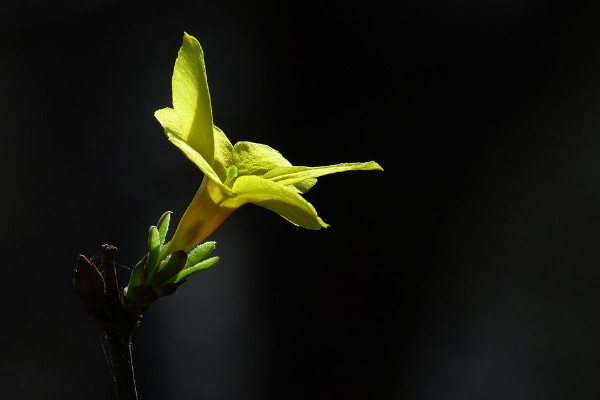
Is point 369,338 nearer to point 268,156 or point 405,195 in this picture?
point 405,195

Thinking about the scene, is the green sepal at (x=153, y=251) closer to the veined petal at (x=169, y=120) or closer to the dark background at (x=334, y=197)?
the veined petal at (x=169, y=120)

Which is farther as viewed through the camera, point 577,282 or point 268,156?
point 577,282

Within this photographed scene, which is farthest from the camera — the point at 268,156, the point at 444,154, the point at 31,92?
the point at 444,154

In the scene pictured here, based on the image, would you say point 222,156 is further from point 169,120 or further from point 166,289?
point 166,289

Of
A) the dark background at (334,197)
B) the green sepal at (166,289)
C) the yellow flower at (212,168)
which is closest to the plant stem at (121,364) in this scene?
the green sepal at (166,289)

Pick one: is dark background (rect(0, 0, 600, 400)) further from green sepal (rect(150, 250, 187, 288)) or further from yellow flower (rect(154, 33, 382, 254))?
green sepal (rect(150, 250, 187, 288))

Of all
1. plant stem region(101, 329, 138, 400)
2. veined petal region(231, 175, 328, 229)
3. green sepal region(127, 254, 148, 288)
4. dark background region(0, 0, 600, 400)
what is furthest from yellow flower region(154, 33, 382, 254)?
dark background region(0, 0, 600, 400)

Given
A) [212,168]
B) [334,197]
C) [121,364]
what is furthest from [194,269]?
[334,197]

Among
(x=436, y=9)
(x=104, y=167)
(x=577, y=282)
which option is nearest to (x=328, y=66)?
(x=436, y=9)
